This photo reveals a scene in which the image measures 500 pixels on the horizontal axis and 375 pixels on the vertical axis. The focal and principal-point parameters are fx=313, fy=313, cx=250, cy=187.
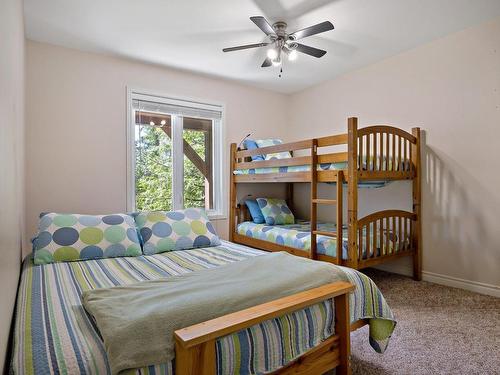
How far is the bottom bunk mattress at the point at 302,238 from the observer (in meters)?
2.78

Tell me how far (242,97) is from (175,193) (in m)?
1.57

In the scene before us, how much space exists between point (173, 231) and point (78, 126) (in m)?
1.55

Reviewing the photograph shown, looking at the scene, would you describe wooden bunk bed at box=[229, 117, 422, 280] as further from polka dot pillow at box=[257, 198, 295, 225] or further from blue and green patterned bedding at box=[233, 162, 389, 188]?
polka dot pillow at box=[257, 198, 295, 225]

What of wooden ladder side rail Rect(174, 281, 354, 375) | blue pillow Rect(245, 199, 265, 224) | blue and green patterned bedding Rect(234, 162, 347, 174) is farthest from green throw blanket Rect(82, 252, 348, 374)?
blue pillow Rect(245, 199, 265, 224)

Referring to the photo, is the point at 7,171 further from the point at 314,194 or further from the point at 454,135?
the point at 454,135

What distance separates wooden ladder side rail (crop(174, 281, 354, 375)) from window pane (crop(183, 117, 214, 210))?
2.62 meters

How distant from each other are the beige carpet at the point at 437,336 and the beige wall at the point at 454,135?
373mm

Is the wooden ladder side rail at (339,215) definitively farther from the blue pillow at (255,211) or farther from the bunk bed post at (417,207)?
the blue pillow at (255,211)

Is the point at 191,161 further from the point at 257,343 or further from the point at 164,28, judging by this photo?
the point at 257,343

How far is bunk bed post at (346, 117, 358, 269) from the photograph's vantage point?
2.56m

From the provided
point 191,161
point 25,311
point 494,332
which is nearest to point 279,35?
point 191,161

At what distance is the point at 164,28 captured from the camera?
2.69 metres

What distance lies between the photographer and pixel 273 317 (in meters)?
1.19

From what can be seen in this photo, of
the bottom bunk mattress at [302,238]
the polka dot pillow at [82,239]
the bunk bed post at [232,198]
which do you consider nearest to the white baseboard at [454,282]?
the bottom bunk mattress at [302,238]
